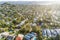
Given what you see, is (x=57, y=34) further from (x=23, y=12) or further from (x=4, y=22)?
(x=4, y=22)

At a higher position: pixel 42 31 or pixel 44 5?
pixel 44 5

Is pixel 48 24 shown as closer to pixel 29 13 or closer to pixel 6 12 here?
pixel 29 13

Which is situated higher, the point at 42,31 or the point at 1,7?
the point at 1,7

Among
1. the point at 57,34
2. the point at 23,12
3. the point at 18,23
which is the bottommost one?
the point at 57,34

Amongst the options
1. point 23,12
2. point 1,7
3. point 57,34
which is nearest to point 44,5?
point 23,12

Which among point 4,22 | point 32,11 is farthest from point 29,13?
point 4,22

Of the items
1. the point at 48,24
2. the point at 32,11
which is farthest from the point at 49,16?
the point at 32,11

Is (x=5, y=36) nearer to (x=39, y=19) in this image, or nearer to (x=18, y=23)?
(x=18, y=23)
